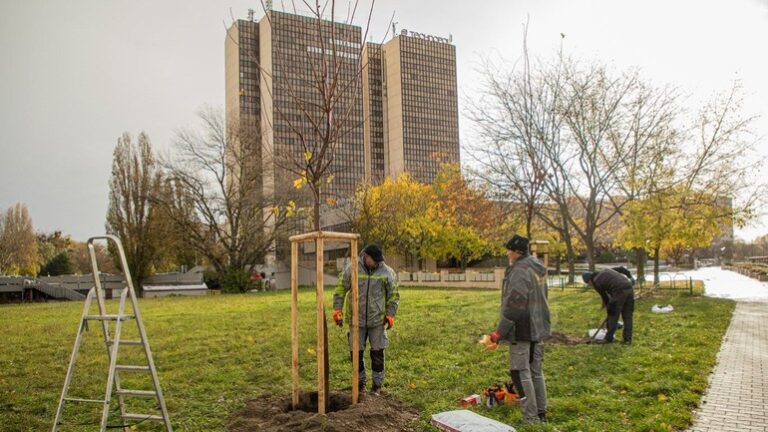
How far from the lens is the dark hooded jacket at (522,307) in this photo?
556 cm

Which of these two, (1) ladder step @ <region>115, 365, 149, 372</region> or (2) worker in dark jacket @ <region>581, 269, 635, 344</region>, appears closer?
(1) ladder step @ <region>115, 365, 149, 372</region>

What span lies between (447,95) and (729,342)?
488 inches

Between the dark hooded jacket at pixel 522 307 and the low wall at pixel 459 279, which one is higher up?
the dark hooded jacket at pixel 522 307

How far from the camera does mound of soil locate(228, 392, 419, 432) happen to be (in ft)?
17.0

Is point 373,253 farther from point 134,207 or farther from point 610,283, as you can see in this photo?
point 134,207

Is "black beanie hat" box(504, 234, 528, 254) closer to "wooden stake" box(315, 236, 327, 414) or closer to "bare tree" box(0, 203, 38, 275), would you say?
"wooden stake" box(315, 236, 327, 414)

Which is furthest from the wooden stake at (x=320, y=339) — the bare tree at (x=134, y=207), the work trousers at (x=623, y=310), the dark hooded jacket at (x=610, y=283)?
the bare tree at (x=134, y=207)

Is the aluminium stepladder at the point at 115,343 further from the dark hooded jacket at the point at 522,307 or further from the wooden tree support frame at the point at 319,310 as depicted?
the dark hooded jacket at the point at 522,307

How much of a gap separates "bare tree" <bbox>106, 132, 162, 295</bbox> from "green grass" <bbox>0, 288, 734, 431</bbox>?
20.7 meters

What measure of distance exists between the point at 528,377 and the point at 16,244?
4804 centimetres

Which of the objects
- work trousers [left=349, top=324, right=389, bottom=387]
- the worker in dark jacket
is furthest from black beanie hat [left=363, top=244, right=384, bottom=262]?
the worker in dark jacket

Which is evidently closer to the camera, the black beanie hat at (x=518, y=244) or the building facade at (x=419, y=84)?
the black beanie hat at (x=518, y=244)

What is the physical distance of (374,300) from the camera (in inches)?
262

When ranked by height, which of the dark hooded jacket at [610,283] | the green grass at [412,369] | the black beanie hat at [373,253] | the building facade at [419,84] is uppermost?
the building facade at [419,84]
